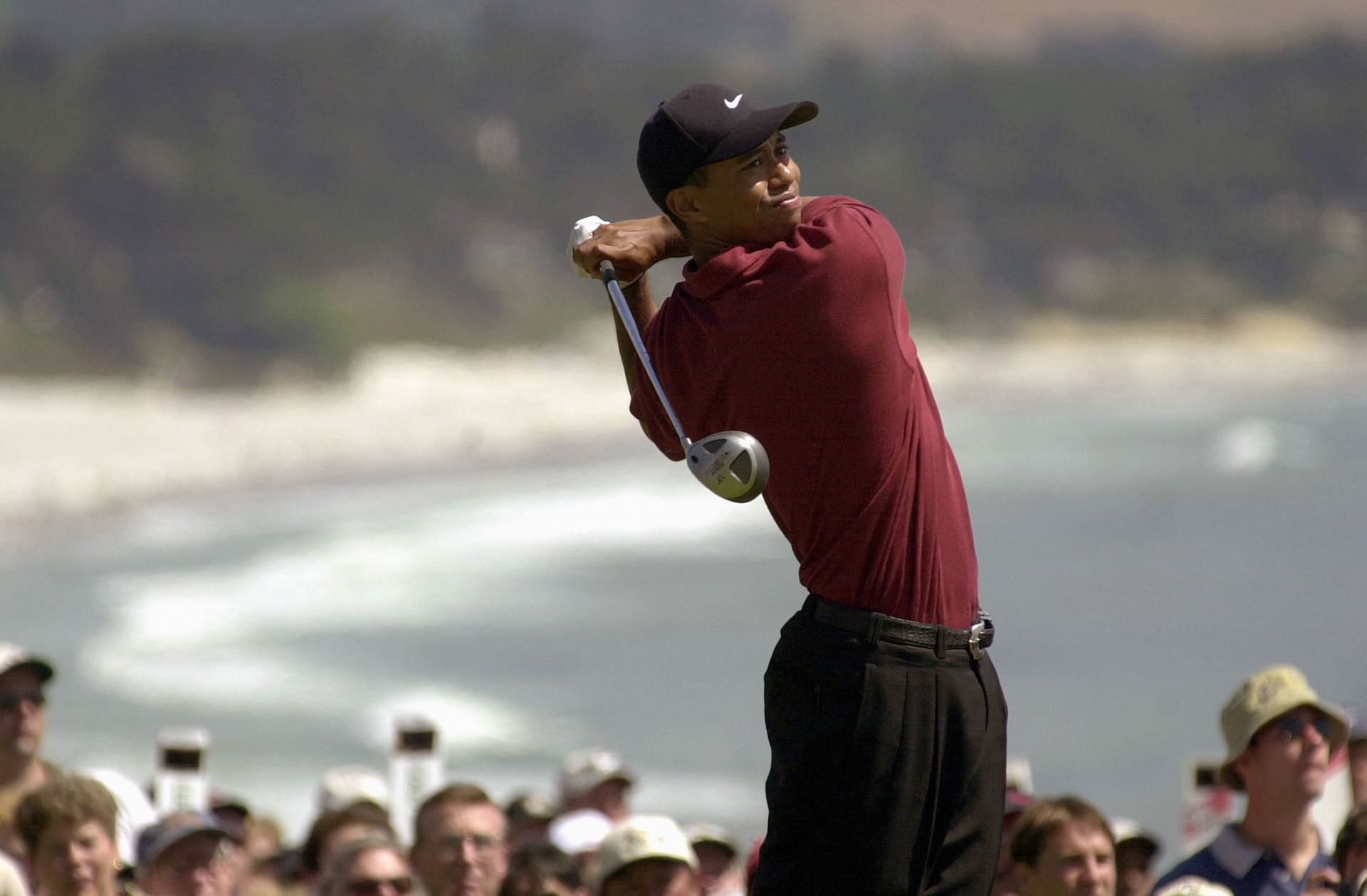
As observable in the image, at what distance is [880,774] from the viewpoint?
10.5ft

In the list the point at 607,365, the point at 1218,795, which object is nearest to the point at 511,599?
the point at 607,365

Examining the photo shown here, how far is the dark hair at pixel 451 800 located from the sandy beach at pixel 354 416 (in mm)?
53592

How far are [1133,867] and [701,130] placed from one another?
3.90 meters

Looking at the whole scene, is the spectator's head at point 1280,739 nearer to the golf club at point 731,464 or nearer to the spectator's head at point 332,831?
the golf club at point 731,464

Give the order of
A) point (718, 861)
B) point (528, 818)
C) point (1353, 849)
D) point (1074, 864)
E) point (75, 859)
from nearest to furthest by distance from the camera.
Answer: point (1353, 849) < point (1074, 864) < point (75, 859) < point (718, 861) < point (528, 818)

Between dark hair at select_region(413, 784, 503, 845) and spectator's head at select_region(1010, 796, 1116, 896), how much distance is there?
1.80 metres

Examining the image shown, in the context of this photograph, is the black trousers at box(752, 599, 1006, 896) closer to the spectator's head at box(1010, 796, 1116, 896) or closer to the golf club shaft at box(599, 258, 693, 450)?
the golf club shaft at box(599, 258, 693, 450)

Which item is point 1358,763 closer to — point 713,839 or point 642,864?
point 713,839

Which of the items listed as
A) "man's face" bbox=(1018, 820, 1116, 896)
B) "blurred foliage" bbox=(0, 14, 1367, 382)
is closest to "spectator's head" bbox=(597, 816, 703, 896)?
"man's face" bbox=(1018, 820, 1116, 896)

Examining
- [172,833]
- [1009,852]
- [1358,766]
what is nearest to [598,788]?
[172,833]

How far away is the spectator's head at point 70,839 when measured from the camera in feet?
16.8

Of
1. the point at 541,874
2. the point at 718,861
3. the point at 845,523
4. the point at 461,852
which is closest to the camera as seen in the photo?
the point at 845,523

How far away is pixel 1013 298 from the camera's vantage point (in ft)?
255

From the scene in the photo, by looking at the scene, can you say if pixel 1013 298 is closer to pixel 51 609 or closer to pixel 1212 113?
pixel 1212 113
